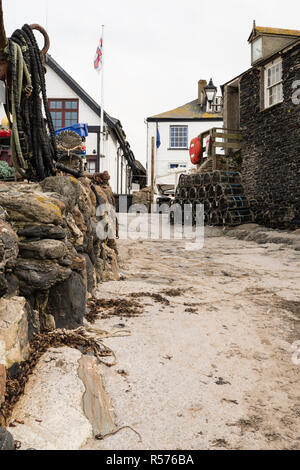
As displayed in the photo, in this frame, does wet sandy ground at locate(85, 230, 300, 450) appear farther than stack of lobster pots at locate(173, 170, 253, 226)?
No

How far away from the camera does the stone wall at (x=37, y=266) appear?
2699mm

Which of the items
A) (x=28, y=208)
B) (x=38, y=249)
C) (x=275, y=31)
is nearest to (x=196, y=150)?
(x=275, y=31)


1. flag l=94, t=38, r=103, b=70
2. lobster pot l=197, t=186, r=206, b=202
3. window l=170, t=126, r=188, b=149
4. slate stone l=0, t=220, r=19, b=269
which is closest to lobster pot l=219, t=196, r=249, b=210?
lobster pot l=197, t=186, r=206, b=202

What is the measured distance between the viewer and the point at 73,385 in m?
2.65

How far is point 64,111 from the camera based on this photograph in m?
20.2

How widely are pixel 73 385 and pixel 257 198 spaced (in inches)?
494

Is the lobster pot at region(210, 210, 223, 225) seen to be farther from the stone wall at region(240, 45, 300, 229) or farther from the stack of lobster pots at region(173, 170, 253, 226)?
the stone wall at region(240, 45, 300, 229)

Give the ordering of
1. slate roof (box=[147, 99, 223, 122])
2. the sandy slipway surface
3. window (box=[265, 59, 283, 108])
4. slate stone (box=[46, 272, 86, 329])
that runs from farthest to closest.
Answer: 1. slate roof (box=[147, 99, 223, 122])
2. window (box=[265, 59, 283, 108])
3. slate stone (box=[46, 272, 86, 329])
4. the sandy slipway surface

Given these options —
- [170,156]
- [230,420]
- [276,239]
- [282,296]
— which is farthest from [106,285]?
[170,156]

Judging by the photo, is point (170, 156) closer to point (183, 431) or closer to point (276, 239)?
point (276, 239)

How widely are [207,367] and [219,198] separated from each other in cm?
1179

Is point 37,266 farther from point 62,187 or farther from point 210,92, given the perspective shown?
point 210,92

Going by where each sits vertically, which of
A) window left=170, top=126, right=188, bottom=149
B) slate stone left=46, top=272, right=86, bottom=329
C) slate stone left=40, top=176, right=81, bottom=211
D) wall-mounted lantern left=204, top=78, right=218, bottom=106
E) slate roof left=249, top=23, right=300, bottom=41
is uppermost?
wall-mounted lantern left=204, top=78, right=218, bottom=106

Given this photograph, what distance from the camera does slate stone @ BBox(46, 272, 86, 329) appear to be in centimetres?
348
